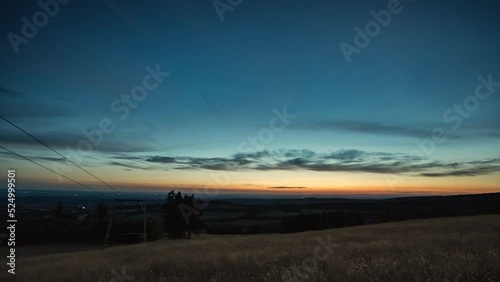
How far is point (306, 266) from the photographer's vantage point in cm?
830

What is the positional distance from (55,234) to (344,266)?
2805 inches

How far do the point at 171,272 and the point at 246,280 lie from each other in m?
3.99

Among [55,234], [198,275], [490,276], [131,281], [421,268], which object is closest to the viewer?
[490,276]

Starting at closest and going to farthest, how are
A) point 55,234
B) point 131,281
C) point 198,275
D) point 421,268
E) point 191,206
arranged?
1. point 421,268
2. point 198,275
3. point 131,281
4. point 55,234
5. point 191,206

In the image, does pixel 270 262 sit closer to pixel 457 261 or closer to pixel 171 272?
pixel 171 272

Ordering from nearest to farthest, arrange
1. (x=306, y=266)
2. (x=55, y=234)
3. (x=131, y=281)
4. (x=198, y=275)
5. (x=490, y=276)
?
(x=490, y=276) < (x=306, y=266) < (x=198, y=275) < (x=131, y=281) < (x=55, y=234)

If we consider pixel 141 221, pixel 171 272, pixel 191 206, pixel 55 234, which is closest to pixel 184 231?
pixel 191 206

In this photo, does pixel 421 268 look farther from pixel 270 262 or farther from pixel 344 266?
pixel 270 262

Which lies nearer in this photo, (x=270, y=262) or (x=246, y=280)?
(x=246, y=280)

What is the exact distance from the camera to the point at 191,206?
3590 inches

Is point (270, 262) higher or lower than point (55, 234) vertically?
higher

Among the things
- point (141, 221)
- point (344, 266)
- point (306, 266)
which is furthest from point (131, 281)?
point (141, 221)

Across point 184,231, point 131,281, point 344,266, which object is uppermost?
point 344,266

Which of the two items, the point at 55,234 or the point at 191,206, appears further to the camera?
the point at 191,206
